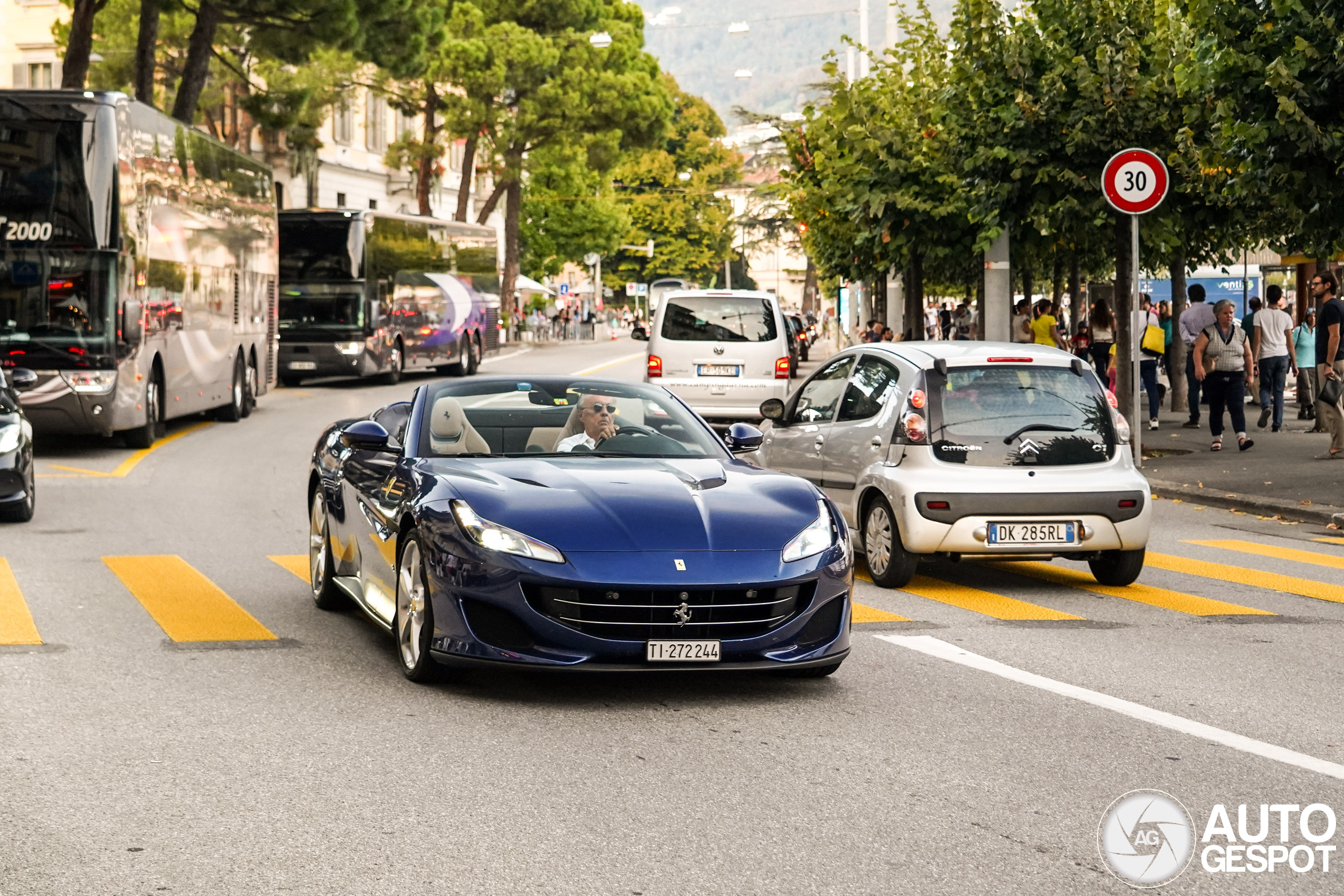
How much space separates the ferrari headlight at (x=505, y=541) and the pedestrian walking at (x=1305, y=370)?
1762cm

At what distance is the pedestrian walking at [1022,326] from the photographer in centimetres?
2636

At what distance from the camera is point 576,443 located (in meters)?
8.62

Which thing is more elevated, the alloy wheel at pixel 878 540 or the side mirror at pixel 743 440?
the side mirror at pixel 743 440

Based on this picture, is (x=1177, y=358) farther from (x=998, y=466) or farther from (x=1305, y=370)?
(x=998, y=466)

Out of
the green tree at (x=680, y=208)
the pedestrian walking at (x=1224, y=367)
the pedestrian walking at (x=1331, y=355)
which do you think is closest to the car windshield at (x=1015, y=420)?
the pedestrian walking at (x=1331, y=355)

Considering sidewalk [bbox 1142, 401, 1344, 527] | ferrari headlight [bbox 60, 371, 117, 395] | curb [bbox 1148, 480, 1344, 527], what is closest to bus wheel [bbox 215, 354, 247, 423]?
ferrari headlight [bbox 60, 371, 117, 395]

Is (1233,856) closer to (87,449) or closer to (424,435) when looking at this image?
(424,435)

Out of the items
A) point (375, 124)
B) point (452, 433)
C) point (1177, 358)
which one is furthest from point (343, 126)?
point (452, 433)

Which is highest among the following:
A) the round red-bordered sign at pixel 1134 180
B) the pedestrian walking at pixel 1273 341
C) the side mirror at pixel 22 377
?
the round red-bordered sign at pixel 1134 180

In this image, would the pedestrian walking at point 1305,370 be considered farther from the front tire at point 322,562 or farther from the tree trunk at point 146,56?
the tree trunk at point 146,56

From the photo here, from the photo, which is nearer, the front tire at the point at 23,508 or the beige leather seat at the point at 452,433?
the beige leather seat at the point at 452,433

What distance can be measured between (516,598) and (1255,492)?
462 inches

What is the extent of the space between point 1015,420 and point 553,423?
3.41 meters

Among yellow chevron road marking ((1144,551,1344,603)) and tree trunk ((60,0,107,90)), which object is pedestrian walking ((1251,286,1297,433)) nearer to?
yellow chevron road marking ((1144,551,1344,603))
